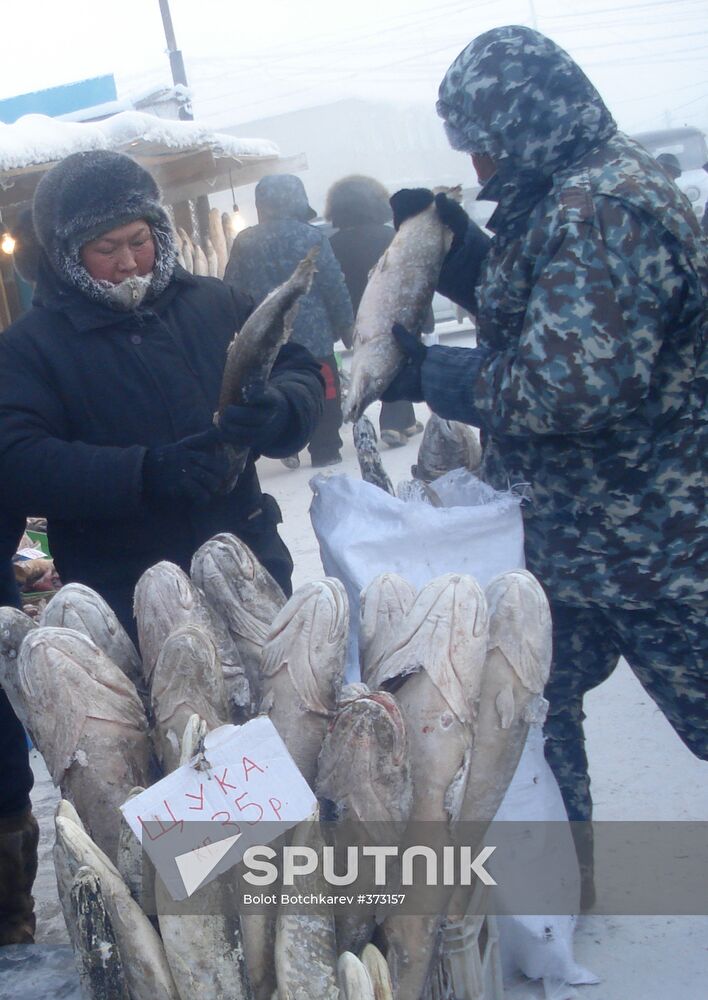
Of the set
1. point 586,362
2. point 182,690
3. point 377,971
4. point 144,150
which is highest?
point 144,150

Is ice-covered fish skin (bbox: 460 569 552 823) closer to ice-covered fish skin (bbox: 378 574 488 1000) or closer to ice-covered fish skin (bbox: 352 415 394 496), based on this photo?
ice-covered fish skin (bbox: 378 574 488 1000)

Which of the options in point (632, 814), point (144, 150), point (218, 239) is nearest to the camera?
point (632, 814)

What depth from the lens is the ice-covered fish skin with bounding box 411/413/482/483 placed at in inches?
115

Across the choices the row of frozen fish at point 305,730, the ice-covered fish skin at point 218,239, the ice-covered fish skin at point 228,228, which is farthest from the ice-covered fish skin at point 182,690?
the ice-covered fish skin at point 228,228

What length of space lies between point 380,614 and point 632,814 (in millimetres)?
1514

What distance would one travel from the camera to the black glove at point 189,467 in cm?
183

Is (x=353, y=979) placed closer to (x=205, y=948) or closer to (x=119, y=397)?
(x=205, y=948)

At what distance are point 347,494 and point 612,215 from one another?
2.36 feet

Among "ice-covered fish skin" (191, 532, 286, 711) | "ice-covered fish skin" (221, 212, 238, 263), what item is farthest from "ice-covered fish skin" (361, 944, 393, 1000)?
"ice-covered fish skin" (221, 212, 238, 263)

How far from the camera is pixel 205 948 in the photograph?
1.11 meters

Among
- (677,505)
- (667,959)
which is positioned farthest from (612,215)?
(667,959)

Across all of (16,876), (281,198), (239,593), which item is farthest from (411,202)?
(281,198)

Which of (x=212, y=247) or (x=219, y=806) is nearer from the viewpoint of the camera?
(x=219, y=806)

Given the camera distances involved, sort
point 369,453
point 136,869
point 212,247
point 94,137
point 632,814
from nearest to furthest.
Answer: point 136,869, point 369,453, point 632,814, point 94,137, point 212,247
